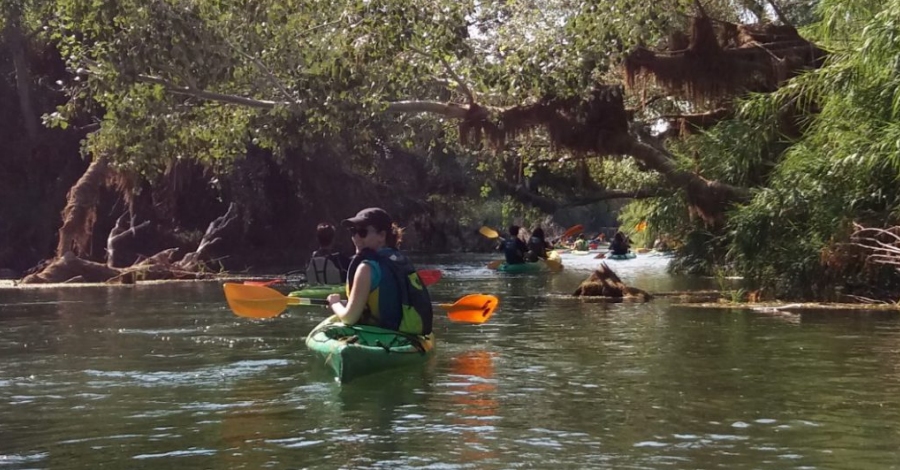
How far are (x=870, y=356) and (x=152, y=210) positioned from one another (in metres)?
27.9

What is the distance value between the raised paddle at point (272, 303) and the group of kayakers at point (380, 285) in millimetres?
2085

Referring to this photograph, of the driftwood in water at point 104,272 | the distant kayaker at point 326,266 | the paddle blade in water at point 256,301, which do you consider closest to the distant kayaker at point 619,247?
the driftwood in water at point 104,272

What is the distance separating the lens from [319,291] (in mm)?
15148

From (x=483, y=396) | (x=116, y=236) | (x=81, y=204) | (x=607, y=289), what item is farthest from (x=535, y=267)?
(x=483, y=396)

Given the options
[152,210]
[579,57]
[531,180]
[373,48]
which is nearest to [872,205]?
[579,57]

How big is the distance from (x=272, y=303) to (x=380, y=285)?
9.68 ft

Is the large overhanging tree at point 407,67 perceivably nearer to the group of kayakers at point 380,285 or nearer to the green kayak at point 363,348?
the group of kayakers at point 380,285

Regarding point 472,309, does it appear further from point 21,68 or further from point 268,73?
point 21,68

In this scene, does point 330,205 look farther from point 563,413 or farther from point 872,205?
point 563,413

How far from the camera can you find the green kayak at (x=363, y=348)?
9.76m

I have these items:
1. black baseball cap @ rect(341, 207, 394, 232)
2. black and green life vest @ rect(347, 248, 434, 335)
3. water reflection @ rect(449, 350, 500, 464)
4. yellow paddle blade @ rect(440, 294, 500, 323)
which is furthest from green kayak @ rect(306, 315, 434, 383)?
yellow paddle blade @ rect(440, 294, 500, 323)

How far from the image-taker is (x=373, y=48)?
59.5 feet

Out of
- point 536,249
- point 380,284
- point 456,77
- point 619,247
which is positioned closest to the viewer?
point 380,284

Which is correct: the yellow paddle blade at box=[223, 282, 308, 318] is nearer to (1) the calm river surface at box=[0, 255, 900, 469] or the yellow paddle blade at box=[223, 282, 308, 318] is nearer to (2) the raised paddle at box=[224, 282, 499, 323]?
(2) the raised paddle at box=[224, 282, 499, 323]
